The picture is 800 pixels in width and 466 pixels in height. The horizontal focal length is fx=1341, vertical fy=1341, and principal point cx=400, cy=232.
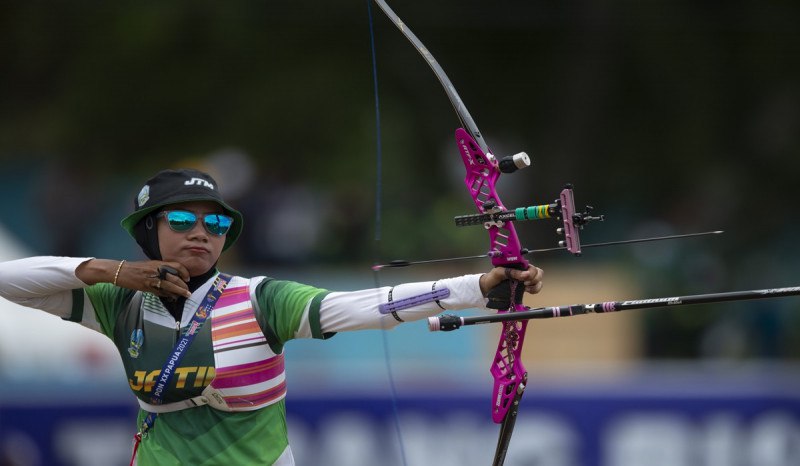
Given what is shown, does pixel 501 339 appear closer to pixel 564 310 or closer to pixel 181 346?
pixel 564 310

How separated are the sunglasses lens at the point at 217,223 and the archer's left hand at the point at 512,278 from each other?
2.98 feet

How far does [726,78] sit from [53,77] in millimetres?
7039

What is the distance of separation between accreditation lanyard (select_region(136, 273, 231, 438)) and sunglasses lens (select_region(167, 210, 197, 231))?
0.22 meters

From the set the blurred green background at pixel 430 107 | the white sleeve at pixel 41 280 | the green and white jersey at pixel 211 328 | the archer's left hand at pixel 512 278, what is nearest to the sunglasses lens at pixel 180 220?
the green and white jersey at pixel 211 328

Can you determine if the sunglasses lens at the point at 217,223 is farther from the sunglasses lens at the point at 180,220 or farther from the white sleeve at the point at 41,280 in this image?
the white sleeve at the point at 41,280

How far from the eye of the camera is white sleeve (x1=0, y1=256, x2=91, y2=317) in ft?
14.5

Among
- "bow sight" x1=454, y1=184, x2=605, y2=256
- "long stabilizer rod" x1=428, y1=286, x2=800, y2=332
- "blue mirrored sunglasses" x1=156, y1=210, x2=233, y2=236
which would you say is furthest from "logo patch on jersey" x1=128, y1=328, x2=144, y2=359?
"bow sight" x1=454, y1=184, x2=605, y2=256

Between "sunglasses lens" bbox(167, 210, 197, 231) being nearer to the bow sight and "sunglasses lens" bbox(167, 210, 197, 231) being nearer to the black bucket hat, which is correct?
the black bucket hat

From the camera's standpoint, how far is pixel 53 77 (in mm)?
13953

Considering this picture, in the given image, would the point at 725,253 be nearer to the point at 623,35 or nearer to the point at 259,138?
the point at 623,35

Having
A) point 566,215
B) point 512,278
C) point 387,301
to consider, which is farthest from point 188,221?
point 566,215

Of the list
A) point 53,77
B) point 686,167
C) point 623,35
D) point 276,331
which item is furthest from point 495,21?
point 276,331

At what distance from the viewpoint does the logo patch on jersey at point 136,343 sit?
14.5 feet

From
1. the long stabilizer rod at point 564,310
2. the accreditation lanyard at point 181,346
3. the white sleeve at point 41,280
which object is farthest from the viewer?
the white sleeve at point 41,280
